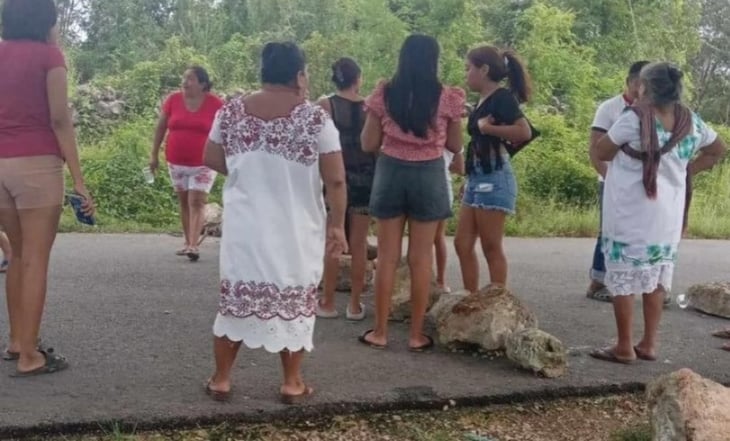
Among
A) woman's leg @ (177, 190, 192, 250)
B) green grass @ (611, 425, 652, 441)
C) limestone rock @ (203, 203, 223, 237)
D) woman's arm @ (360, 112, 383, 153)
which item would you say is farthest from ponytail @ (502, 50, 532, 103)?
limestone rock @ (203, 203, 223, 237)

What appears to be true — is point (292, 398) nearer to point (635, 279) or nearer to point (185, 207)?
point (635, 279)

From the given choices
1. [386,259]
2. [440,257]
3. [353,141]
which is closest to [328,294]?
[386,259]

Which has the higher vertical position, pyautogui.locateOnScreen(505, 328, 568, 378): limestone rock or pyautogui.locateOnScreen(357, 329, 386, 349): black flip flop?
pyautogui.locateOnScreen(505, 328, 568, 378): limestone rock

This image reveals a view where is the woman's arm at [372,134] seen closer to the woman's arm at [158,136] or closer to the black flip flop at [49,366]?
the black flip flop at [49,366]

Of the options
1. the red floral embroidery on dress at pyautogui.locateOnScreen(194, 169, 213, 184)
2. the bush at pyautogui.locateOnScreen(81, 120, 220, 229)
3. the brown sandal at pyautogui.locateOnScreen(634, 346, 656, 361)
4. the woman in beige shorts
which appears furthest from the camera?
the bush at pyautogui.locateOnScreen(81, 120, 220, 229)

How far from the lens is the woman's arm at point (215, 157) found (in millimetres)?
3949

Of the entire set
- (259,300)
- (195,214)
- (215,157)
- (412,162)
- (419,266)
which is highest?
(215,157)

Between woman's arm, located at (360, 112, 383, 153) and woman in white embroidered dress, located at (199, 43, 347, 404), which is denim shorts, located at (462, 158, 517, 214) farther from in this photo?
woman in white embroidered dress, located at (199, 43, 347, 404)

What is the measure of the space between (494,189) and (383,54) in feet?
34.4

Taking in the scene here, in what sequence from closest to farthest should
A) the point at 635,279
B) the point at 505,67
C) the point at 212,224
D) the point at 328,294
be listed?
1. the point at 635,279
2. the point at 505,67
3. the point at 328,294
4. the point at 212,224

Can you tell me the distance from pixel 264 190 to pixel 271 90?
17.5 inches

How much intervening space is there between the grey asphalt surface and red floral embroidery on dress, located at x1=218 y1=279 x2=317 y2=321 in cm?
42

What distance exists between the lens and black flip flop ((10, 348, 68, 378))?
4.16 m

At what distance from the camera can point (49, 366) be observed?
425 centimetres
